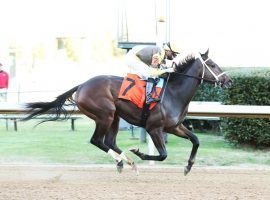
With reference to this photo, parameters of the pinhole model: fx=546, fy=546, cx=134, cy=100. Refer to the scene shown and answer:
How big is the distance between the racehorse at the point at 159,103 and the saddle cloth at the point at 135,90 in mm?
75

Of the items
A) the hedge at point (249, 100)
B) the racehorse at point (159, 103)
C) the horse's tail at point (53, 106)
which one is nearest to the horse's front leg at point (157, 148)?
the racehorse at point (159, 103)

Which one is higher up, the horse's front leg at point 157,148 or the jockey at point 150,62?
the jockey at point 150,62

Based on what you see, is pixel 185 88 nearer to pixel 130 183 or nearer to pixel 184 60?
pixel 184 60

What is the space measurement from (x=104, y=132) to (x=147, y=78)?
2.80ft

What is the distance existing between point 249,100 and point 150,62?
2704mm

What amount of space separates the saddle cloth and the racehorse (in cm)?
7

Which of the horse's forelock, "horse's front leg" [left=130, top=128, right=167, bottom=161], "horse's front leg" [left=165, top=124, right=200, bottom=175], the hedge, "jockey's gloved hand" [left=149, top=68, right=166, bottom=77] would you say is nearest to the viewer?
"horse's front leg" [left=130, top=128, right=167, bottom=161]

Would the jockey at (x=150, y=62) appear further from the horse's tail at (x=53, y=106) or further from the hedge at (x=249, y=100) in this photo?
the hedge at (x=249, y=100)

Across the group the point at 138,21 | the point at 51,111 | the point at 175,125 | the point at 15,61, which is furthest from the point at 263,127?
the point at 15,61

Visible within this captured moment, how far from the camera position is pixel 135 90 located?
652cm

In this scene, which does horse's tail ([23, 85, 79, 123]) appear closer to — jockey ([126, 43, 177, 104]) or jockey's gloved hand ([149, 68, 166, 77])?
jockey ([126, 43, 177, 104])

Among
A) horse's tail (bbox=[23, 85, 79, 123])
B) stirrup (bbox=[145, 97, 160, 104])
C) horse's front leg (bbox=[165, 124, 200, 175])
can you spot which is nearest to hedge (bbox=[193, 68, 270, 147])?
horse's front leg (bbox=[165, 124, 200, 175])

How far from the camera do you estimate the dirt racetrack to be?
5.62m

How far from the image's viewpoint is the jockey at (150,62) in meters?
6.49
